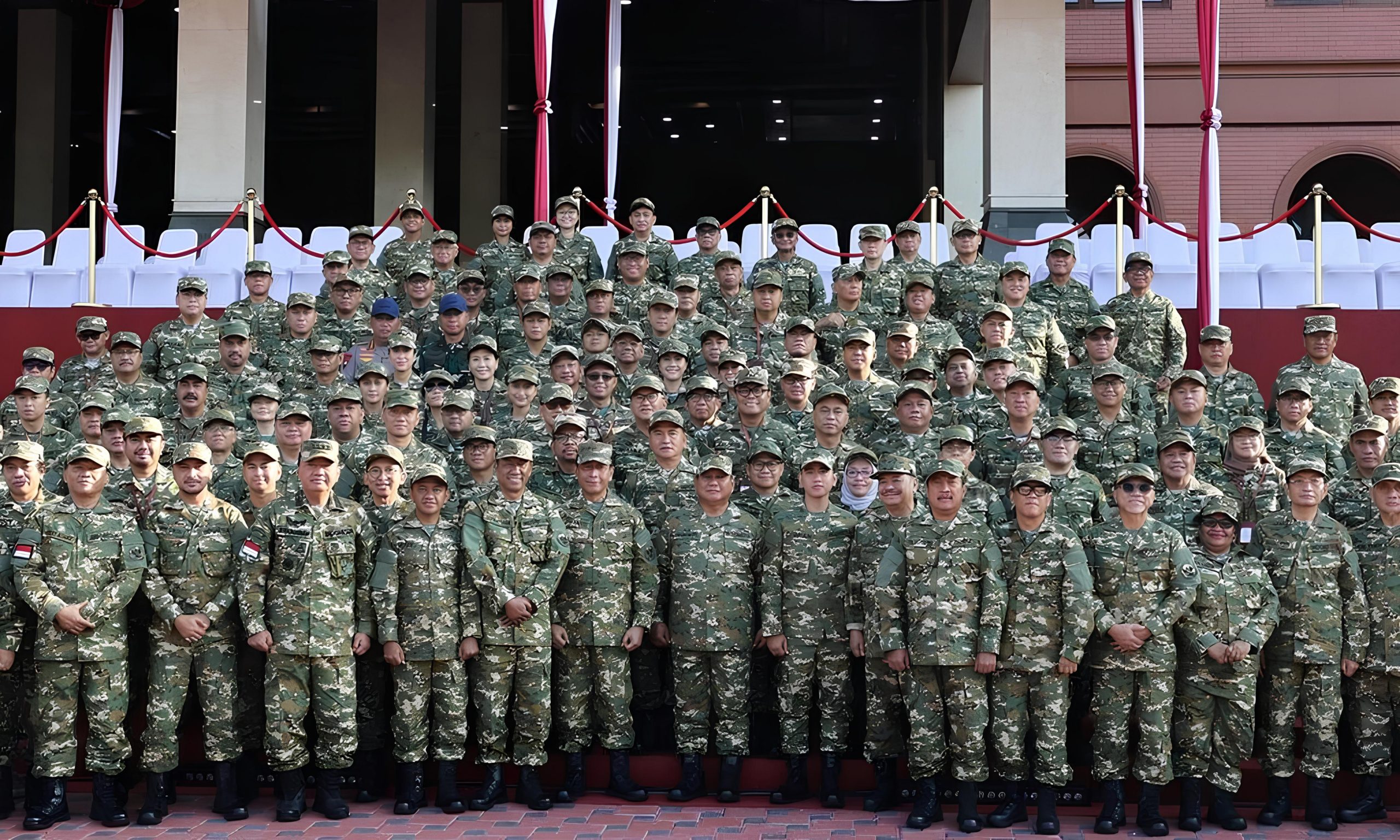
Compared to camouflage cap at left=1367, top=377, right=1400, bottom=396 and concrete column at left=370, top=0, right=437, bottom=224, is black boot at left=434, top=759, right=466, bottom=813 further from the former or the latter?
concrete column at left=370, top=0, right=437, bottom=224

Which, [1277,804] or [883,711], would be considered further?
[883,711]

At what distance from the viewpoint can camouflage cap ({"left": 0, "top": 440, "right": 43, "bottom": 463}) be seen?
6.23m

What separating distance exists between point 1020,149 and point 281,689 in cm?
849

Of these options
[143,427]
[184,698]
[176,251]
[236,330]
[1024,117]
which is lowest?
[184,698]

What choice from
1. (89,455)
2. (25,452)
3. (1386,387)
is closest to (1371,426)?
(1386,387)

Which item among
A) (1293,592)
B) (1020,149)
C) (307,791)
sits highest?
(1020,149)

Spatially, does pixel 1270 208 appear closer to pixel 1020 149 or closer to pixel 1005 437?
pixel 1020 149

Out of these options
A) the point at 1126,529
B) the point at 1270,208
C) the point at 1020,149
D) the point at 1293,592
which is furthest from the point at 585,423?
the point at 1270,208

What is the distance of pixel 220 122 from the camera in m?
12.6

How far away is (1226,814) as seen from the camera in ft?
19.8

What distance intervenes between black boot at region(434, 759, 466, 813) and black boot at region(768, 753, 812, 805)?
1.40 metres

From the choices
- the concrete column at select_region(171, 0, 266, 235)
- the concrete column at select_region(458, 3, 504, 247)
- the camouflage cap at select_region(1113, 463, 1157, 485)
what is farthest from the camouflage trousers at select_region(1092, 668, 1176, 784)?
the concrete column at select_region(458, 3, 504, 247)

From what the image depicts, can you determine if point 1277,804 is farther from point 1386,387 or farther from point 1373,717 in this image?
point 1386,387

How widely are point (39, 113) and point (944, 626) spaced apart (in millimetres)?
17437
